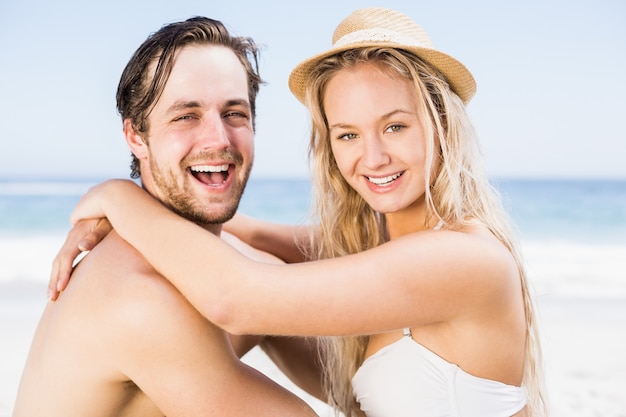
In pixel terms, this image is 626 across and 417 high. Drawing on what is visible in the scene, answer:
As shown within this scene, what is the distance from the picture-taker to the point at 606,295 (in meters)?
10.8

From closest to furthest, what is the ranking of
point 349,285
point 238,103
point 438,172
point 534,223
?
point 349,285 → point 438,172 → point 238,103 → point 534,223

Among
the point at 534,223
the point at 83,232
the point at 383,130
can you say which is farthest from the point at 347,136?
the point at 534,223

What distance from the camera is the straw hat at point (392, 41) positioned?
9.33 feet

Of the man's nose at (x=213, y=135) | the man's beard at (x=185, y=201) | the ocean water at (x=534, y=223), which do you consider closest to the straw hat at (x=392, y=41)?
the man's nose at (x=213, y=135)

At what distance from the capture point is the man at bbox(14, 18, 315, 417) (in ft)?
8.58

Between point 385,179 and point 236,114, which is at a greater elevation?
point 236,114

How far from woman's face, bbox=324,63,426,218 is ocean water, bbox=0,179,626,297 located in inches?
34.5

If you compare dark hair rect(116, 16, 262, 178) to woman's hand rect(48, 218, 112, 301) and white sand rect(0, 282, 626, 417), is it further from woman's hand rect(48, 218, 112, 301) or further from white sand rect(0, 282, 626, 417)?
white sand rect(0, 282, 626, 417)

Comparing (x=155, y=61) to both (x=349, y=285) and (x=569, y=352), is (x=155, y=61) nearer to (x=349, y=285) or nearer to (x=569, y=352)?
(x=349, y=285)

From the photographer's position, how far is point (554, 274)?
12.9m

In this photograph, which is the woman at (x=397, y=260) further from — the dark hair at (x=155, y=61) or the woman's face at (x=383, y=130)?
the dark hair at (x=155, y=61)

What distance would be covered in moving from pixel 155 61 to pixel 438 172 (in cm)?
135

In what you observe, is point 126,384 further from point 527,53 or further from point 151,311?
point 527,53

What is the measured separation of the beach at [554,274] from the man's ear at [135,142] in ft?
3.17
